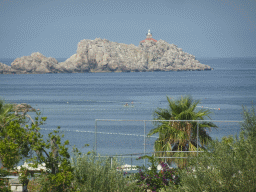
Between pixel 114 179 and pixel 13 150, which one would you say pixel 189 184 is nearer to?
pixel 114 179

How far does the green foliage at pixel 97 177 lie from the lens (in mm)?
8438

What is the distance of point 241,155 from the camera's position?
7.65m

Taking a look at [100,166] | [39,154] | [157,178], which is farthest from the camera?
[157,178]

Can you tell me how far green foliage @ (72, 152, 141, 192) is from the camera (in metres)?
8.44

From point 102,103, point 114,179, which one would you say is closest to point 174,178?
point 114,179

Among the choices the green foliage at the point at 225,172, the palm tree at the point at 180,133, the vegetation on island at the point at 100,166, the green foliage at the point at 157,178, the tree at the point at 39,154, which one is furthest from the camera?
the palm tree at the point at 180,133

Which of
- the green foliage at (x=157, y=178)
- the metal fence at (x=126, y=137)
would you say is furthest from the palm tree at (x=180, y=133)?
the metal fence at (x=126, y=137)

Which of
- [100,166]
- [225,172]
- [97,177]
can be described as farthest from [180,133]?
[225,172]

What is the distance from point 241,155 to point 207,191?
1.19 m

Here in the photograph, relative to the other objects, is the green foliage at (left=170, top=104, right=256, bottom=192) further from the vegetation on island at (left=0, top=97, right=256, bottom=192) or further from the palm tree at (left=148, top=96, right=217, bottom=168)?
the palm tree at (left=148, top=96, right=217, bottom=168)

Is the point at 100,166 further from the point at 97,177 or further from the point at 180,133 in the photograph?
the point at 180,133

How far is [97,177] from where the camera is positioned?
8547 mm

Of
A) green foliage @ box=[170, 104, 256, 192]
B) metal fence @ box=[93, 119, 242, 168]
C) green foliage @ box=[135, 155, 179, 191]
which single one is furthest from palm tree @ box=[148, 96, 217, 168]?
metal fence @ box=[93, 119, 242, 168]

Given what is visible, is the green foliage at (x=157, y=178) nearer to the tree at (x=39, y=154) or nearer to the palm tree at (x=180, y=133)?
the palm tree at (x=180, y=133)
